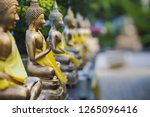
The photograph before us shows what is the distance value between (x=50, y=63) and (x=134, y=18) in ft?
46.0

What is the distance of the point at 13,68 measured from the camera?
8.48 feet

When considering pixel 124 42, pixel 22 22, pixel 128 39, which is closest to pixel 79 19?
pixel 22 22

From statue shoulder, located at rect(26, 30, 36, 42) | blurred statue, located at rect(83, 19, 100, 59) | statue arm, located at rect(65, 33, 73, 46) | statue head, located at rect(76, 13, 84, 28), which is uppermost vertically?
statue shoulder, located at rect(26, 30, 36, 42)

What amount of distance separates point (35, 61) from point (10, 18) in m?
0.40

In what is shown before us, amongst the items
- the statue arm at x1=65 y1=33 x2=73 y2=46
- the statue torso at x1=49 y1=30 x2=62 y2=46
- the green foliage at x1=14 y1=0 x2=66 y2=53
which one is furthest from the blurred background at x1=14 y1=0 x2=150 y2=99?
the green foliage at x1=14 y1=0 x2=66 y2=53

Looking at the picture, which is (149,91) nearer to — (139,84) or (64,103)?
(139,84)

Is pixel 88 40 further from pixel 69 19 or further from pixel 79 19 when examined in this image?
pixel 69 19

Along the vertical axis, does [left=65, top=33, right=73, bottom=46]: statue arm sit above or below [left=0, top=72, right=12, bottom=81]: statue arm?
below

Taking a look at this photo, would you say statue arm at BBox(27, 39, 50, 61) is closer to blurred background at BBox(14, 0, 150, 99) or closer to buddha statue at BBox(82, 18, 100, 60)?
buddha statue at BBox(82, 18, 100, 60)

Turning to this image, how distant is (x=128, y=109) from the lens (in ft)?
9.94

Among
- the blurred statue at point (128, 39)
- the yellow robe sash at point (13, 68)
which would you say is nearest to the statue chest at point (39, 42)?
the yellow robe sash at point (13, 68)

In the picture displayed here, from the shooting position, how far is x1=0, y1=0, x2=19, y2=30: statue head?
2.54m

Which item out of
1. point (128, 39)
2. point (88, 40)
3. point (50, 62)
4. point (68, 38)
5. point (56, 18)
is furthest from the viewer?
point (128, 39)

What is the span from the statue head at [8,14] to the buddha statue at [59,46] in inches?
18.3
